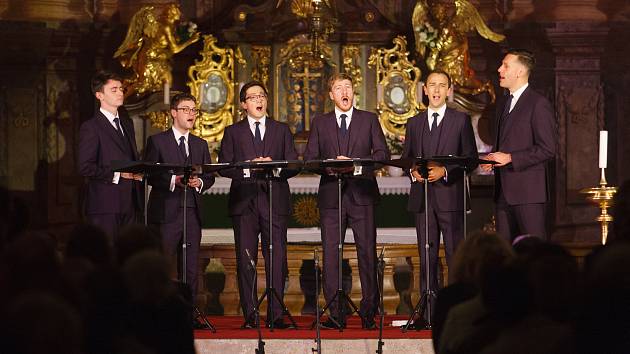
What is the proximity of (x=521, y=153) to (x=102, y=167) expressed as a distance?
2899 millimetres

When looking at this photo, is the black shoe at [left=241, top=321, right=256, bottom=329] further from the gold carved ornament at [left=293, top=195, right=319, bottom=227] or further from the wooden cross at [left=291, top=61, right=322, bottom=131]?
the wooden cross at [left=291, top=61, right=322, bottom=131]

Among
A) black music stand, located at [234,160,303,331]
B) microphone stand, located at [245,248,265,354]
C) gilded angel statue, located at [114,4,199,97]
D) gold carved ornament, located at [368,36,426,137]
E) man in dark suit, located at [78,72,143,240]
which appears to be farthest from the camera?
gold carved ornament, located at [368,36,426,137]

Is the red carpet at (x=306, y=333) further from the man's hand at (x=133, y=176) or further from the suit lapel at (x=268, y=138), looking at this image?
the suit lapel at (x=268, y=138)

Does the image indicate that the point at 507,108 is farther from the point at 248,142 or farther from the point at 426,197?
the point at 248,142

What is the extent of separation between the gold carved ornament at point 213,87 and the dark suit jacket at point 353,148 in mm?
3378

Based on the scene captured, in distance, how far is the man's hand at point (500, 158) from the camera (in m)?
7.85

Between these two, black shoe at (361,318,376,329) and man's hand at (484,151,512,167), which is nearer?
man's hand at (484,151,512,167)

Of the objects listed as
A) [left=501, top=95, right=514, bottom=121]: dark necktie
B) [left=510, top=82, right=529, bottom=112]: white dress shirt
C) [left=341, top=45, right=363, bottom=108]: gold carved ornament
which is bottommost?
[left=501, top=95, right=514, bottom=121]: dark necktie

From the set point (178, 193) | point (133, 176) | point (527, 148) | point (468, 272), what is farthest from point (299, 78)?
point (468, 272)

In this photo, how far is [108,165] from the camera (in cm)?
835

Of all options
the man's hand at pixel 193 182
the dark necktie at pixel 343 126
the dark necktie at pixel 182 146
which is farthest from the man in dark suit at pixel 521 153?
the dark necktie at pixel 182 146

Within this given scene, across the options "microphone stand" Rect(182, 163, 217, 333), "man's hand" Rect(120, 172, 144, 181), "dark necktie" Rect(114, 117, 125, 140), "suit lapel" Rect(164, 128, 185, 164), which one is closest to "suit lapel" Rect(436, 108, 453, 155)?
"microphone stand" Rect(182, 163, 217, 333)

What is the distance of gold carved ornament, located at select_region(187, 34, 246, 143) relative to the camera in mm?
11836

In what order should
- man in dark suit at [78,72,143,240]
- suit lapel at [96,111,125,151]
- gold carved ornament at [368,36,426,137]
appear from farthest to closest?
gold carved ornament at [368,36,426,137]
suit lapel at [96,111,125,151]
man in dark suit at [78,72,143,240]
